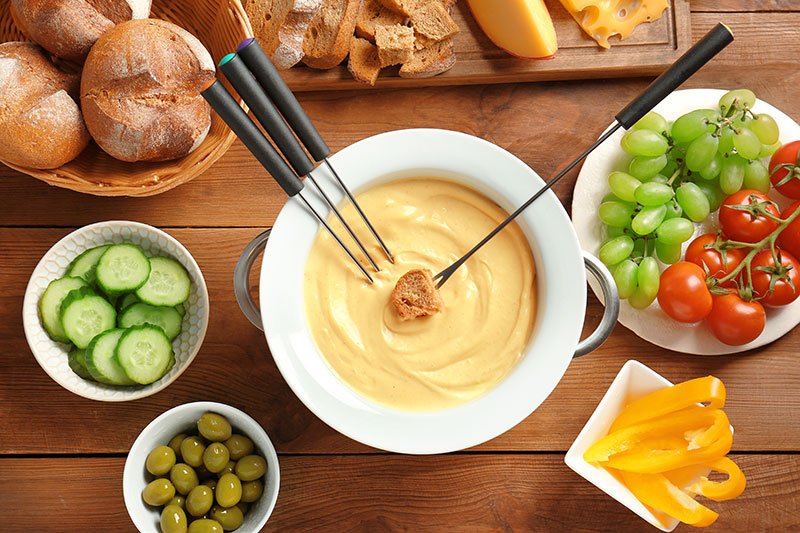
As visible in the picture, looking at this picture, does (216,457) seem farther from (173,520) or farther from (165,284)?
(165,284)

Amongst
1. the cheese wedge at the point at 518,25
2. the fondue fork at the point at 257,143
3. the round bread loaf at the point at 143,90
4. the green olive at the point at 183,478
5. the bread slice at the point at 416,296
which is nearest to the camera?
the fondue fork at the point at 257,143

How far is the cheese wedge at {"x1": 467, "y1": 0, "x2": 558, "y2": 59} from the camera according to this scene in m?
1.58

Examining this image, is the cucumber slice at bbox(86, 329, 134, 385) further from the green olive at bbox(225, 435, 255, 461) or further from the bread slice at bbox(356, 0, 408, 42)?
the bread slice at bbox(356, 0, 408, 42)

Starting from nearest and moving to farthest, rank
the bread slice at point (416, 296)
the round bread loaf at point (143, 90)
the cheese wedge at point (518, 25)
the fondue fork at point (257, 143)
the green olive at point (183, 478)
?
1. the fondue fork at point (257, 143)
2. the bread slice at point (416, 296)
3. the round bread loaf at point (143, 90)
4. the green olive at point (183, 478)
5. the cheese wedge at point (518, 25)

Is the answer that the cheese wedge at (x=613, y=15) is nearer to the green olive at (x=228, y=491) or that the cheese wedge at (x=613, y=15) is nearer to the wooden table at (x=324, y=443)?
the wooden table at (x=324, y=443)

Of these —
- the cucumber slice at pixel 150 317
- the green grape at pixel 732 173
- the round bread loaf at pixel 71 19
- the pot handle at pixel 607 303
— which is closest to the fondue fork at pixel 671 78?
the pot handle at pixel 607 303

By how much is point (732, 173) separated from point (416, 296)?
2.52 ft

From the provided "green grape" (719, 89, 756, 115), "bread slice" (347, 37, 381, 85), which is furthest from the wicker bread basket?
"green grape" (719, 89, 756, 115)

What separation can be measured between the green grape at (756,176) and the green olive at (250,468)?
117 cm

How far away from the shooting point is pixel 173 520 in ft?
4.70

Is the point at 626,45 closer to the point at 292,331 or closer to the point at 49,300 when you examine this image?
the point at 292,331

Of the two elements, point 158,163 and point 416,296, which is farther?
point 158,163

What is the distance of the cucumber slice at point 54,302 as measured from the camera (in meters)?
1.48

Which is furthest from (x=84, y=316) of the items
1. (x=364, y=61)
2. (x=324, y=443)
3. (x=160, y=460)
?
(x=364, y=61)
